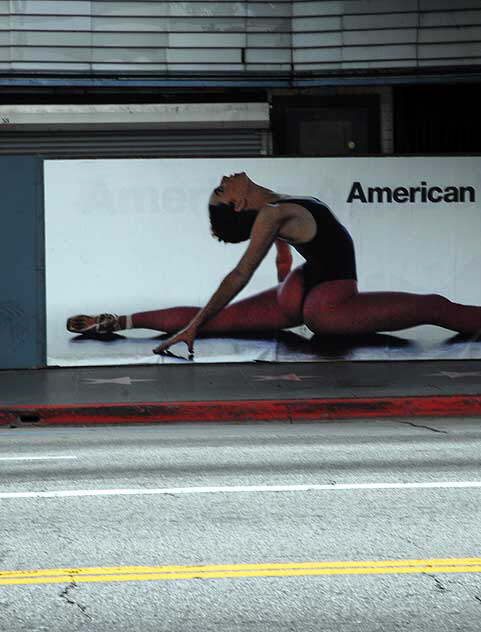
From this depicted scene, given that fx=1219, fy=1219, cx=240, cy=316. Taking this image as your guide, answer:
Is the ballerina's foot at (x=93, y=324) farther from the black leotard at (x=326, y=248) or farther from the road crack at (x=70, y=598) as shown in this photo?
the road crack at (x=70, y=598)

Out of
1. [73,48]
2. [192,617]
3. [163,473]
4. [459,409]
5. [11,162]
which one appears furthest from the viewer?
[73,48]

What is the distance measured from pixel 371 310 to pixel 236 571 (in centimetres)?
1074

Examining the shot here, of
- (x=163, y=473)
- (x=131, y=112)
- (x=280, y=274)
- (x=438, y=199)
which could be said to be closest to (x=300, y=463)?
(x=163, y=473)

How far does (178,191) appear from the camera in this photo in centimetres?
1692

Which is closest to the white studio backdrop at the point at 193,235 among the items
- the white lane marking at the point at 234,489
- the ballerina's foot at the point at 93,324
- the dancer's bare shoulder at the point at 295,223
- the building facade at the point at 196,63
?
the ballerina's foot at the point at 93,324

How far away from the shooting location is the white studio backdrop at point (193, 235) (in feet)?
55.2

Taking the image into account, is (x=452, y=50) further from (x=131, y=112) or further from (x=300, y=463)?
(x=300, y=463)

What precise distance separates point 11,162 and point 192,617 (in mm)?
11829

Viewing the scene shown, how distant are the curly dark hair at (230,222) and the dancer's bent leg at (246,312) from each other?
2.82 feet

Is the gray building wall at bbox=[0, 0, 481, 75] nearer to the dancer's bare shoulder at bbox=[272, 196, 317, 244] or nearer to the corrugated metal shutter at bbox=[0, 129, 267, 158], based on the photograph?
the corrugated metal shutter at bbox=[0, 129, 267, 158]

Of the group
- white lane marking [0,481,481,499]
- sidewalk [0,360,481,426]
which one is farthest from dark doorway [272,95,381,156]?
white lane marking [0,481,481,499]

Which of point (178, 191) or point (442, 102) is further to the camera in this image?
point (442, 102)

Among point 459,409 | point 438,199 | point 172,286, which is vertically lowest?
point 459,409

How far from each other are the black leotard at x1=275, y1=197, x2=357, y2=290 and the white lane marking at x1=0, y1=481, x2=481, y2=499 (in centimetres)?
804
